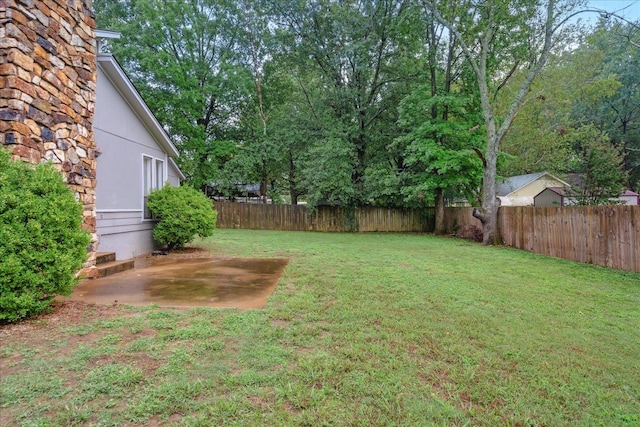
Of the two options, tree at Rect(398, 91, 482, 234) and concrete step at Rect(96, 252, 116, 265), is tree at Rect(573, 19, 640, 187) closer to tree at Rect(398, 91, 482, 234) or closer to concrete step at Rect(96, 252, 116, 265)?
tree at Rect(398, 91, 482, 234)

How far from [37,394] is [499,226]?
11613mm

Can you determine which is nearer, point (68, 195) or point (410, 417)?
point (410, 417)

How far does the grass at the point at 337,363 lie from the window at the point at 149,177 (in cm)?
515

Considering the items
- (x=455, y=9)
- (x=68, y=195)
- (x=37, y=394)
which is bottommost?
(x=37, y=394)

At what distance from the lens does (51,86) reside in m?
4.38

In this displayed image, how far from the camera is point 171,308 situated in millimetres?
3625

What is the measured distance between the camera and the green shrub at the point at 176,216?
309 inches

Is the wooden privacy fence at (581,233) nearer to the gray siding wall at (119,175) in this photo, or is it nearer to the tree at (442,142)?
the tree at (442,142)

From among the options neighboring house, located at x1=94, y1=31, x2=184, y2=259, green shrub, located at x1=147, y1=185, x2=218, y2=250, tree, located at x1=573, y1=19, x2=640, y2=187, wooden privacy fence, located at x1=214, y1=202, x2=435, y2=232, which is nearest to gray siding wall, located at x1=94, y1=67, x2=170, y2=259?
neighboring house, located at x1=94, y1=31, x2=184, y2=259

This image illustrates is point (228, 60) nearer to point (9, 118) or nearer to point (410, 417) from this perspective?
point (9, 118)

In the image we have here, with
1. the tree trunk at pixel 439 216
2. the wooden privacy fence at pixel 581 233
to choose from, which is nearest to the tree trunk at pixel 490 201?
the wooden privacy fence at pixel 581 233

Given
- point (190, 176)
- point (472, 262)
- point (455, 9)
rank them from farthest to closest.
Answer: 1. point (190, 176)
2. point (455, 9)
3. point (472, 262)

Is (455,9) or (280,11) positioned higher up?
(280,11)

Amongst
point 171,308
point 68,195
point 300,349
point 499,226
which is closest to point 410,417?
point 300,349
